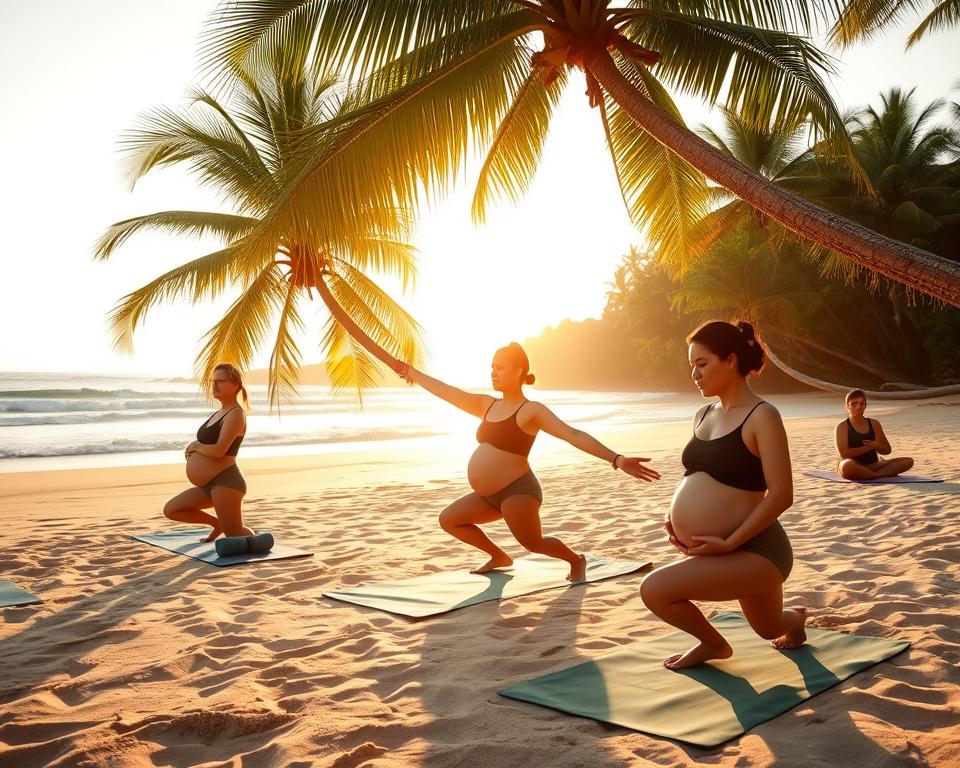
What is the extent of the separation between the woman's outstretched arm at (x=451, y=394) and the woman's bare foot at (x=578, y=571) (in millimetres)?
1132

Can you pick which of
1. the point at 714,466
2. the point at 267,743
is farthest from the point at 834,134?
the point at 267,743

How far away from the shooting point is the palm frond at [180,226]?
11.1 meters

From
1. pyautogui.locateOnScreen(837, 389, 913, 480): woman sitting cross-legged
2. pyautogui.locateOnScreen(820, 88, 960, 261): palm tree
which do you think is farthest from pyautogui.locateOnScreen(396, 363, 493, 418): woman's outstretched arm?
pyautogui.locateOnScreen(820, 88, 960, 261): palm tree

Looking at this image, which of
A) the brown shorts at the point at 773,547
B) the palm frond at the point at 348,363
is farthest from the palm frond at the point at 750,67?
the palm frond at the point at 348,363

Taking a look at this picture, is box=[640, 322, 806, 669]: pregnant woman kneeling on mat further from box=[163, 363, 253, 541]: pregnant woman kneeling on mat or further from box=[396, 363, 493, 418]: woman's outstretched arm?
box=[163, 363, 253, 541]: pregnant woman kneeling on mat

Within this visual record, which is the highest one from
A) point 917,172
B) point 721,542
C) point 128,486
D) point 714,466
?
point 917,172

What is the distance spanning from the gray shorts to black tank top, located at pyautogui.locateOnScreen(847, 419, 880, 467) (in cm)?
491

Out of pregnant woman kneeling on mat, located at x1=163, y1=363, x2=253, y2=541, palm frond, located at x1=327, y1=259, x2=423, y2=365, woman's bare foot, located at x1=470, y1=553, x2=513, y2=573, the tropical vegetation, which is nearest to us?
woman's bare foot, located at x1=470, y1=553, x2=513, y2=573

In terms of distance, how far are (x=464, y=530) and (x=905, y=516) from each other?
12.3 ft

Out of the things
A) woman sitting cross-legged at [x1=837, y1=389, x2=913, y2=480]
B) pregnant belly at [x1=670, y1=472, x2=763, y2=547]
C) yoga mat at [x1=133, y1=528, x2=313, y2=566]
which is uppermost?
pregnant belly at [x1=670, y1=472, x2=763, y2=547]

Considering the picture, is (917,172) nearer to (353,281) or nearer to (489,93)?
(353,281)

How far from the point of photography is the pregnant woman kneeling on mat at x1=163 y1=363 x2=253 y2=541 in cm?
638

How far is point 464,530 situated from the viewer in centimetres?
529

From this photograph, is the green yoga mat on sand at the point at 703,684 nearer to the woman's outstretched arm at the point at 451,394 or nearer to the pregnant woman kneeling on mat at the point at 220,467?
the woman's outstretched arm at the point at 451,394
